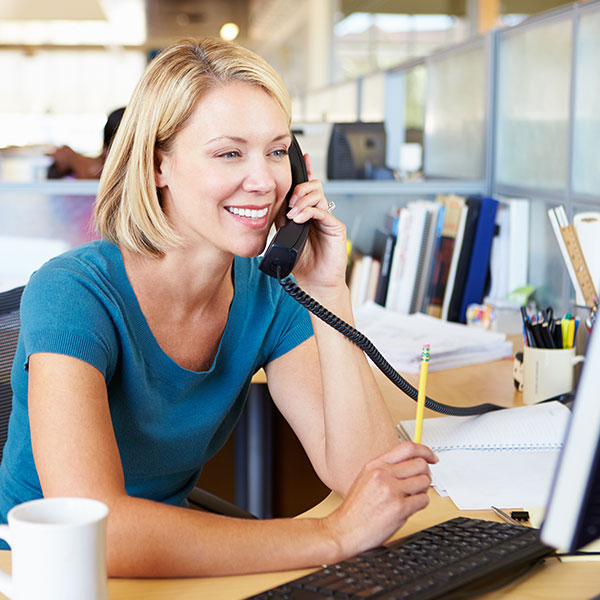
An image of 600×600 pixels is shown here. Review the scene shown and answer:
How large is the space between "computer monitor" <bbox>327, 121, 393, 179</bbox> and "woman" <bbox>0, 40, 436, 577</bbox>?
1.44 meters

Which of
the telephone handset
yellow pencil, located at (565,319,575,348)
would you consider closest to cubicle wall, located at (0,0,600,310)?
yellow pencil, located at (565,319,575,348)

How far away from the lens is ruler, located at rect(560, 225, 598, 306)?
1519mm

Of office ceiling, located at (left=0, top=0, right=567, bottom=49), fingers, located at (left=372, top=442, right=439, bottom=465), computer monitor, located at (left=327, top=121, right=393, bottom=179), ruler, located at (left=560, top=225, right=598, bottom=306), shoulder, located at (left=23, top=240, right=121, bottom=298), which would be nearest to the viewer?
fingers, located at (left=372, top=442, right=439, bottom=465)

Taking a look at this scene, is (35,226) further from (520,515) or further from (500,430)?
(520,515)

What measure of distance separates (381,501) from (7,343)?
0.65 meters

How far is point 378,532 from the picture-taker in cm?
81

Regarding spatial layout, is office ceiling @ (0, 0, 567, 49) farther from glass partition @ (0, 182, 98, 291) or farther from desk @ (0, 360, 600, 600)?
desk @ (0, 360, 600, 600)

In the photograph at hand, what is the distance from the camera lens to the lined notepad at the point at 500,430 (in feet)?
3.76

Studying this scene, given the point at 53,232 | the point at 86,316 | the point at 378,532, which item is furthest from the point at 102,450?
the point at 53,232

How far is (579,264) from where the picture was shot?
154 cm

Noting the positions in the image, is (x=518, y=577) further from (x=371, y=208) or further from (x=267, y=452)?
(x=371, y=208)

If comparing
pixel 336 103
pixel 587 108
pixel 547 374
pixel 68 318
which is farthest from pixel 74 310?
pixel 336 103

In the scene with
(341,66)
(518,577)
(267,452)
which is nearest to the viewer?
(518,577)

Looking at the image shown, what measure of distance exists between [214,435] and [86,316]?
0.38m
